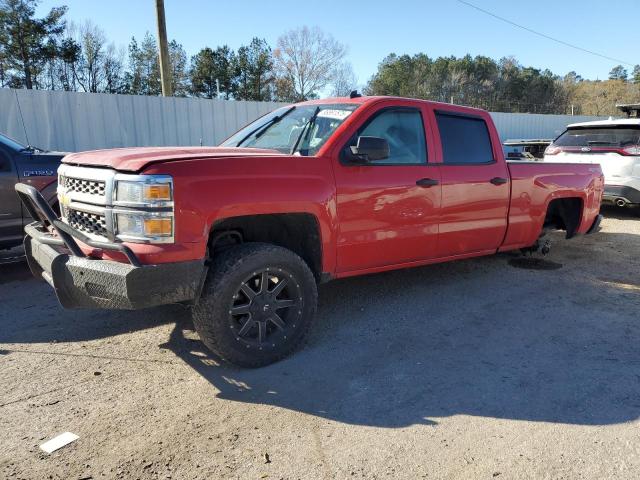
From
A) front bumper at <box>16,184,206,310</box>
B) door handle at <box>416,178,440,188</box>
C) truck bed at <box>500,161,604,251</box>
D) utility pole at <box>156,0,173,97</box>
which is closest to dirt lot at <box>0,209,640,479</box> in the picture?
front bumper at <box>16,184,206,310</box>

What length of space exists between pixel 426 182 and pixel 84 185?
2731 mm

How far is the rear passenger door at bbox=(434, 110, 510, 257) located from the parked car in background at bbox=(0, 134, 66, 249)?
4350 millimetres

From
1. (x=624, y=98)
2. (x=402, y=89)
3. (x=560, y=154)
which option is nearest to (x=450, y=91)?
(x=402, y=89)

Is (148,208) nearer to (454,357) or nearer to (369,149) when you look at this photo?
A: (369,149)

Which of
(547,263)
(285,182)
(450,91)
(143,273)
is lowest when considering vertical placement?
(547,263)

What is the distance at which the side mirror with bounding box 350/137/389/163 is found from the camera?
369 centimetres

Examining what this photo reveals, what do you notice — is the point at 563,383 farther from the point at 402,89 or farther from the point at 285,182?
the point at 402,89

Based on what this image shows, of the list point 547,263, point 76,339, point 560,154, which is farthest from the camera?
point 560,154

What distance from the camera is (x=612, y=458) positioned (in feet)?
8.32

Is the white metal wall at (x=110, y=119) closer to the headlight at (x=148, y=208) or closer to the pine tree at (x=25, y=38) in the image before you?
the headlight at (x=148, y=208)

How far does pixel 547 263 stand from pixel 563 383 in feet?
11.6

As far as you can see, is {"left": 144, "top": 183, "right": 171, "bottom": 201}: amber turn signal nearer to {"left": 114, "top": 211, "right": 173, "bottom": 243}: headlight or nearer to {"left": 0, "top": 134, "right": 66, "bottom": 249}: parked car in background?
{"left": 114, "top": 211, "right": 173, "bottom": 243}: headlight

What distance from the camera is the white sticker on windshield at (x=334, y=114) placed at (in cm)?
408

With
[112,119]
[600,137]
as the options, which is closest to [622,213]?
[600,137]
